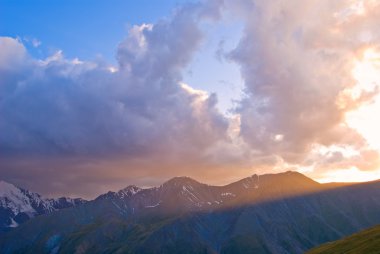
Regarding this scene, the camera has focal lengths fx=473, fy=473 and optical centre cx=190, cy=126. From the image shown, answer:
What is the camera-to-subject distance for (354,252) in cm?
19438

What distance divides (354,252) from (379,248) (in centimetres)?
1261

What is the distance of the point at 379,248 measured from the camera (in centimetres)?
18425
